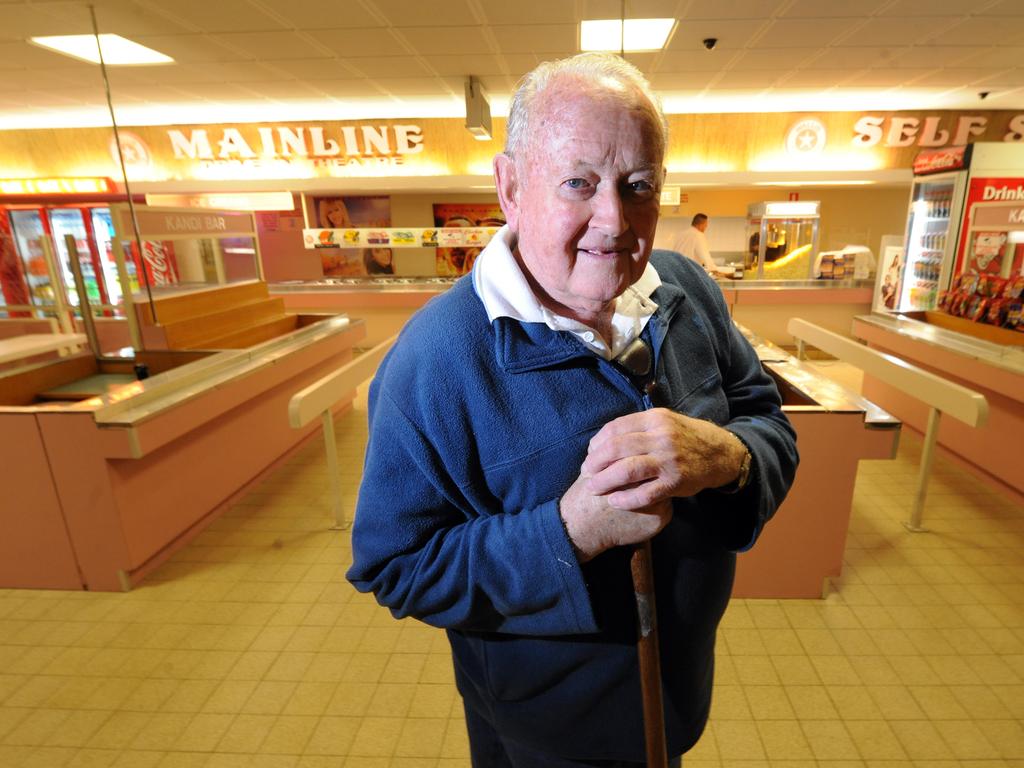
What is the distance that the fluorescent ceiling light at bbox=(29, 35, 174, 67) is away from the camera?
14.0 feet

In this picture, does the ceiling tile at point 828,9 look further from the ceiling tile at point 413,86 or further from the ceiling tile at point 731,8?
the ceiling tile at point 413,86

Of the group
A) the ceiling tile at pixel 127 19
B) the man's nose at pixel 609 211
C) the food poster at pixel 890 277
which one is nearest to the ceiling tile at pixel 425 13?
the ceiling tile at pixel 127 19

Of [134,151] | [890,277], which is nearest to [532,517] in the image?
[890,277]

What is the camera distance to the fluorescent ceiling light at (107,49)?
168 inches

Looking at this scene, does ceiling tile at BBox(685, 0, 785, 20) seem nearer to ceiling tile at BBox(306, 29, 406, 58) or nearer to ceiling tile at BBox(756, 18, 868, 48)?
ceiling tile at BBox(756, 18, 868, 48)

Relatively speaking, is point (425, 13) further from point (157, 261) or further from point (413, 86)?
point (157, 261)

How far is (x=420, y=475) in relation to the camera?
87 cm

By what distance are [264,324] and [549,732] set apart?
188 inches

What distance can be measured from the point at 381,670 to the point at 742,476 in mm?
2043

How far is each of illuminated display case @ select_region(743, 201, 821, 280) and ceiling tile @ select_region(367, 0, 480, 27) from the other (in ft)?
16.9

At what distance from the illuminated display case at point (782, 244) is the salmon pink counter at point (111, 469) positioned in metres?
6.99

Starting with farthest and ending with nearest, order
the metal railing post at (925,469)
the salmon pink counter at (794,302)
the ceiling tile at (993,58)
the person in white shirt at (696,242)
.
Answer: the salmon pink counter at (794,302) → the person in white shirt at (696,242) → the ceiling tile at (993,58) → the metal railing post at (925,469)

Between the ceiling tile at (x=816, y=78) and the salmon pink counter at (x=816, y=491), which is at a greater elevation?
the ceiling tile at (x=816, y=78)

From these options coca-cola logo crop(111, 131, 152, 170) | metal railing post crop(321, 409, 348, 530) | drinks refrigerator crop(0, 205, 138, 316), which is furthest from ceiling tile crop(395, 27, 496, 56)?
drinks refrigerator crop(0, 205, 138, 316)
